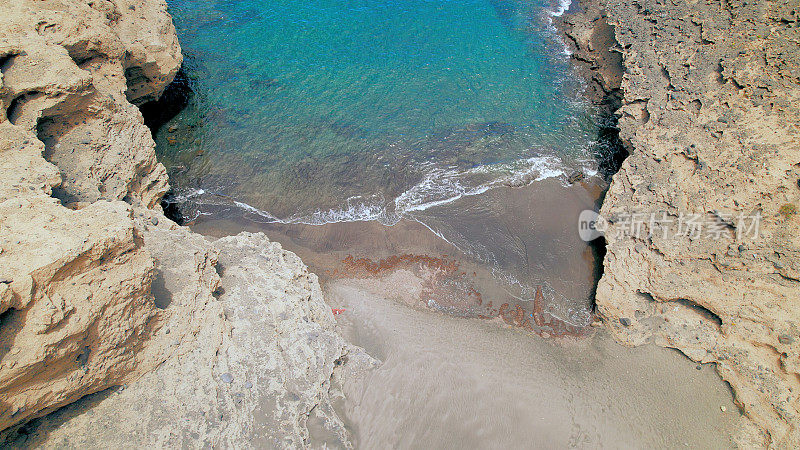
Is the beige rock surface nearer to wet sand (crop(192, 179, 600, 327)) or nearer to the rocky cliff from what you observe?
the rocky cliff

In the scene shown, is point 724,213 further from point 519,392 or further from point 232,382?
point 232,382

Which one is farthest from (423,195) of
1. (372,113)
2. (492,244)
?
(372,113)

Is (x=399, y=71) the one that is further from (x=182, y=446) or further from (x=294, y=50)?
(x=182, y=446)

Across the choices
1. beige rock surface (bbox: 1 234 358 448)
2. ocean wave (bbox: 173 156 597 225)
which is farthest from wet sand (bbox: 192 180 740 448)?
beige rock surface (bbox: 1 234 358 448)

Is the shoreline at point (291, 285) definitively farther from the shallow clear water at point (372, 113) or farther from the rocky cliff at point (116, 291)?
the shallow clear water at point (372, 113)

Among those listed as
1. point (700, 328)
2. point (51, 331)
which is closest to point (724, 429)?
point (700, 328)

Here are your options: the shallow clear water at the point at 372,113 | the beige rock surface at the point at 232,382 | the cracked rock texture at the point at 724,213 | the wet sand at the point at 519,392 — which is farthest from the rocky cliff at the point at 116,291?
the cracked rock texture at the point at 724,213
